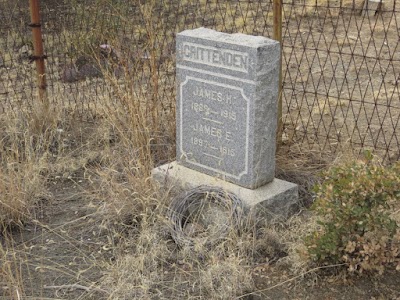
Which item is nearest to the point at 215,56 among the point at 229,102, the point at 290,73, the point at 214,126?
the point at 229,102

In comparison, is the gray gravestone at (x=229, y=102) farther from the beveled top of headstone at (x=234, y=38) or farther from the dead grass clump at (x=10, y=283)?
the dead grass clump at (x=10, y=283)

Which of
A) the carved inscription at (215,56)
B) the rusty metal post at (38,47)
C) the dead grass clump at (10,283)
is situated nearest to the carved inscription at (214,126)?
the carved inscription at (215,56)

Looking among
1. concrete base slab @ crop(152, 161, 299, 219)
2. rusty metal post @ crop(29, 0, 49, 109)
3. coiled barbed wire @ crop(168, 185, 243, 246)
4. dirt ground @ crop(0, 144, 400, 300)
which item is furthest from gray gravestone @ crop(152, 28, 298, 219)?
rusty metal post @ crop(29, 0, 49, 109)

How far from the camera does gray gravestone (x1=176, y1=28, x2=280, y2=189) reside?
4273 millimetres

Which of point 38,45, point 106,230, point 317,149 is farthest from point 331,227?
point 38,45

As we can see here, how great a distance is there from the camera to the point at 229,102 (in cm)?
441

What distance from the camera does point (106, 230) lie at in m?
4.49

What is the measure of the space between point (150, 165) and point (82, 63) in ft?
11.9

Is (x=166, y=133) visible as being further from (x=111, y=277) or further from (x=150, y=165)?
(x=111, y=277)

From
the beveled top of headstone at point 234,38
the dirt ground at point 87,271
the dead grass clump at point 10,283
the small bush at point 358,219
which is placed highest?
the beveled top of headstone at point 234,38

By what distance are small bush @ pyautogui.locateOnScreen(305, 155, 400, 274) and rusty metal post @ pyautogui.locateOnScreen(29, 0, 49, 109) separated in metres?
3.25

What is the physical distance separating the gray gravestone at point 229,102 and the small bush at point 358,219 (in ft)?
2.54

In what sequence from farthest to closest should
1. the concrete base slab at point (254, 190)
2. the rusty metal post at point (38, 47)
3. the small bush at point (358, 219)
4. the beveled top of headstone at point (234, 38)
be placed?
the rusty metal post at point (38, 47), the concrete base slab at point (254, 190), the beveled top of headstone at point (234, 38), the small bush at point (358, 219)

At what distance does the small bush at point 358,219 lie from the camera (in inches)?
139
